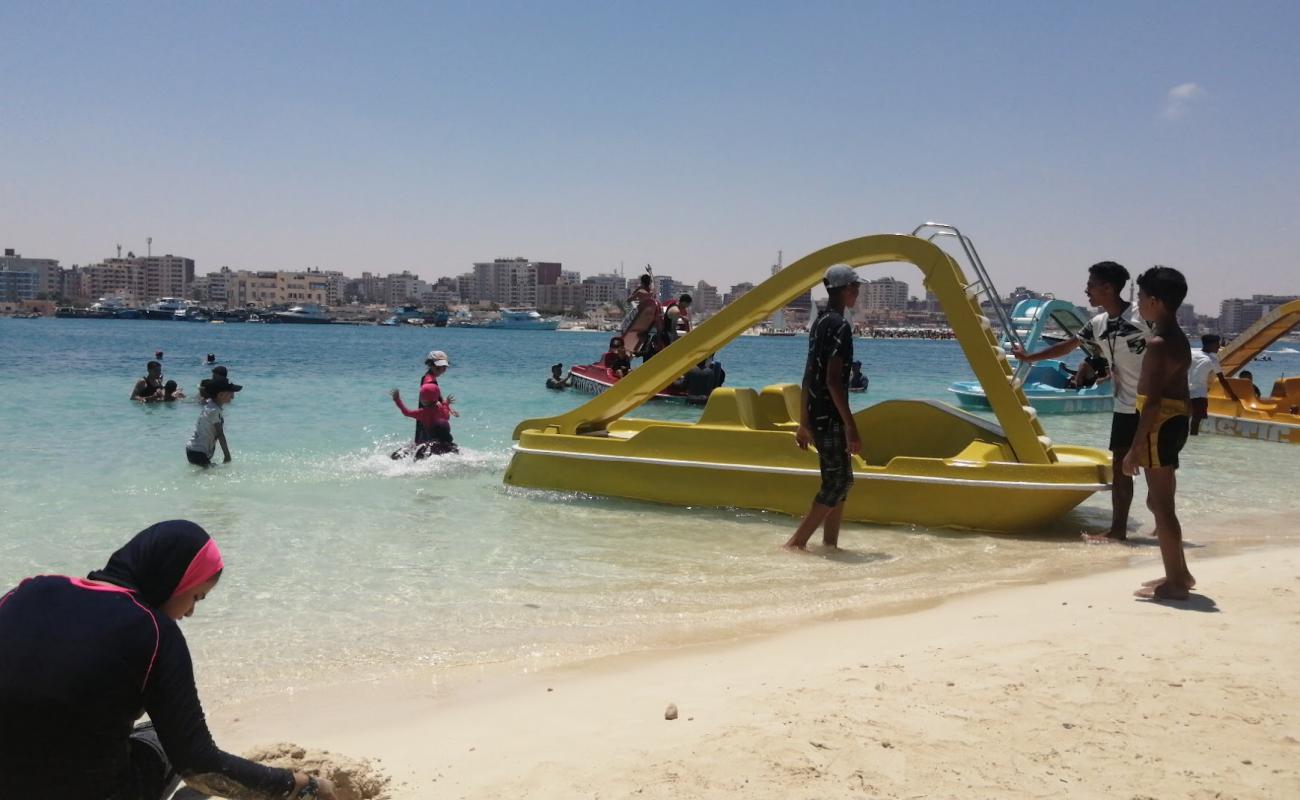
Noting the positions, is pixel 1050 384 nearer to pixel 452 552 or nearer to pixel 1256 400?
pixel 1256 400

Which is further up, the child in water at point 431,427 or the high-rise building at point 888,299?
the high-rise building at point 888,299

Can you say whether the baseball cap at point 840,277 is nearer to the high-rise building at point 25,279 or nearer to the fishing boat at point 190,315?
the fishing boat at point 190,315

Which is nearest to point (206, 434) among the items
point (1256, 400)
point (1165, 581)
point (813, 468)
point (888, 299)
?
point (813, 468)

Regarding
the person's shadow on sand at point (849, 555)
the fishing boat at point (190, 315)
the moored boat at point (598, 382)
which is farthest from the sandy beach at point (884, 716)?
the fishing boat at point (190, 315)

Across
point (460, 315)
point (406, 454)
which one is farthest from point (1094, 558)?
point (460, 315)

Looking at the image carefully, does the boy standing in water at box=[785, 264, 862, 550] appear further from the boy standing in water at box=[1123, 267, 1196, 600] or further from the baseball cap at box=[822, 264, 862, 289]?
the boy standing in water at box=[1123, 267, 1196, 600]

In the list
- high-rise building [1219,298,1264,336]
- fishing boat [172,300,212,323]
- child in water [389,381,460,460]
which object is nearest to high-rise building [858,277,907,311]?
high-rise building [1219,298,1264,336]

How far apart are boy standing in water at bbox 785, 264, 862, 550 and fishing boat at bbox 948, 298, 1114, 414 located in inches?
577

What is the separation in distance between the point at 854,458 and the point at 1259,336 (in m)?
12.6

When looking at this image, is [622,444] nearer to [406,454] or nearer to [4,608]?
[406,454]

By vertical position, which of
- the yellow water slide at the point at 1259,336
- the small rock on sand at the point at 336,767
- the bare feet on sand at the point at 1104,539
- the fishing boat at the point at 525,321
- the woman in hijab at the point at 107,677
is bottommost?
the small rock on sand at the point at 336,767

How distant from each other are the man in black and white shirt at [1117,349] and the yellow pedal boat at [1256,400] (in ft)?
34.3

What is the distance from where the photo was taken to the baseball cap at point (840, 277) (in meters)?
6.94

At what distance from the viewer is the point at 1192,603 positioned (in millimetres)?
5262
